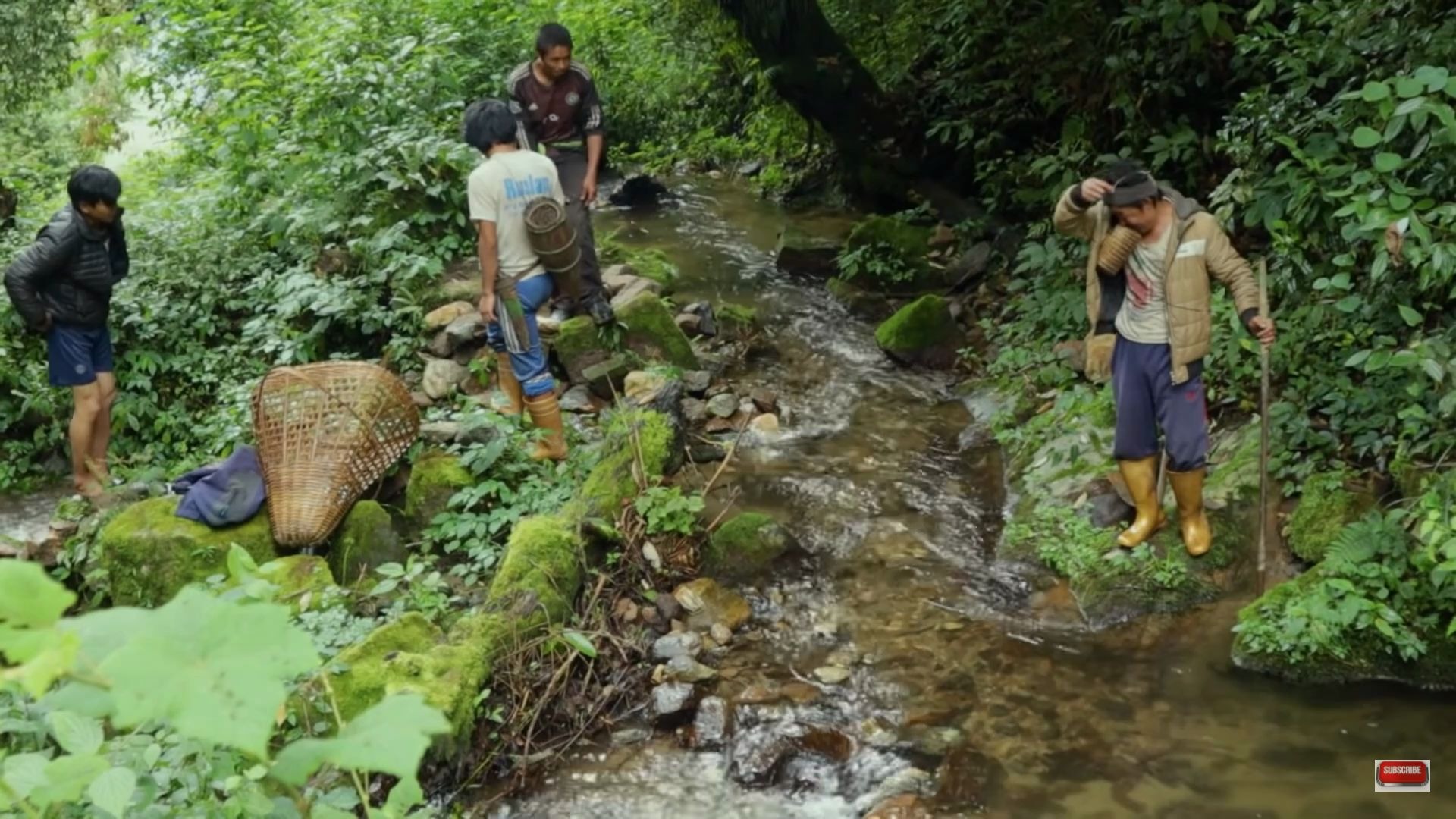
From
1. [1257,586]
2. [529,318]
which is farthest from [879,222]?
[1257,586]

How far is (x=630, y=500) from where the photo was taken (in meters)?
6.08

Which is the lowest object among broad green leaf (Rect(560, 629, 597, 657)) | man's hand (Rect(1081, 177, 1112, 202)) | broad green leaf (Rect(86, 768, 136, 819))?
broad green leaf (Rect(560, 629, 597, 657))

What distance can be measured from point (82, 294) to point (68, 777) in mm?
5208

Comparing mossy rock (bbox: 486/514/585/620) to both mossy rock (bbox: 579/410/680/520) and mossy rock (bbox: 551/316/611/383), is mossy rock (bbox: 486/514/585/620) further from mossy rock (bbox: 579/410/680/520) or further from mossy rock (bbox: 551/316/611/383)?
mossy rock (bbox: 551/316/611/383)

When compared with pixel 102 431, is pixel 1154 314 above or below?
above

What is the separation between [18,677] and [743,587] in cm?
466

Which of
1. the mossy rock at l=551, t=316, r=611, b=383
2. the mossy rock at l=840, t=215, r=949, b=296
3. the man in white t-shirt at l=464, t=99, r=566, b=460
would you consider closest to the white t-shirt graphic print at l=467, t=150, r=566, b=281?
the man in white t-shirt at l=464, t=99, r=566, b=460

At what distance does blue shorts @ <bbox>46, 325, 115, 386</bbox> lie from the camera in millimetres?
6559

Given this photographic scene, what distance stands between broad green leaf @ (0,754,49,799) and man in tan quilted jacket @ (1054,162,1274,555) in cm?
465

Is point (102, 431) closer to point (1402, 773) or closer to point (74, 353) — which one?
point (74, 353)

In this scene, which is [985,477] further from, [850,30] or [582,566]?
[850,30]

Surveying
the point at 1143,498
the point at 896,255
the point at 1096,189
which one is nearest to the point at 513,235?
the point at 1096,189

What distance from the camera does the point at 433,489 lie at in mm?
6215

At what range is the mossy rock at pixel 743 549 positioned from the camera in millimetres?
5953
